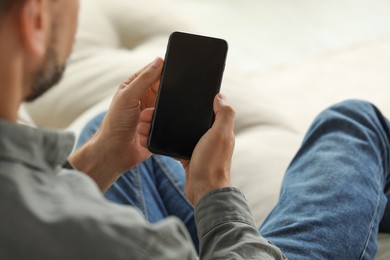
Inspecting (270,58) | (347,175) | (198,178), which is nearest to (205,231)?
(198,178)

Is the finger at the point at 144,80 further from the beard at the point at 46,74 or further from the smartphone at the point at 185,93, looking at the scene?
the beard at the point at 46,74

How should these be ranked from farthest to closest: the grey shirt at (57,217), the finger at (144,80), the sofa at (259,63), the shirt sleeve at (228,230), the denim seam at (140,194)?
Answer: the sofa at (259,63), the denim seam at (140,194), the finger at (144,80), the shirt sleeve at (228,230), the grey shirt at (57,217)

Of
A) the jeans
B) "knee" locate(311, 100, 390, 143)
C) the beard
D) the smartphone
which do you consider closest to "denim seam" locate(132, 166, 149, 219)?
the jeans

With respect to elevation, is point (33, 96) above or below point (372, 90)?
above

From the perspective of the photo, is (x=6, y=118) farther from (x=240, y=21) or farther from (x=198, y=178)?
(x=240, y=21)

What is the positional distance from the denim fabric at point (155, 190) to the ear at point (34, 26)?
1.27 feet

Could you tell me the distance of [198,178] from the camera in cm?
72

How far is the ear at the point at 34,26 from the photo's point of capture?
518 millimetres

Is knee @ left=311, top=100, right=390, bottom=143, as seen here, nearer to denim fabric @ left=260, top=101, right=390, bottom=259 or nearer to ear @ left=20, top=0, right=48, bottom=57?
denim fabric @ left=260, top=101, right=390, bottom=259

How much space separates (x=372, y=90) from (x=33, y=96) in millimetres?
1073

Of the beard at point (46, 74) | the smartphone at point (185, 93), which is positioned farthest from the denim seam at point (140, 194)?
the beard at point (46, 74)

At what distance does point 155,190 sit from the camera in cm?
95

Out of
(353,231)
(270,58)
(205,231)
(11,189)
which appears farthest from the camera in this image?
(270,58)

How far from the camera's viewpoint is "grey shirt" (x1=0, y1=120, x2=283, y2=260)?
1.62 feet
